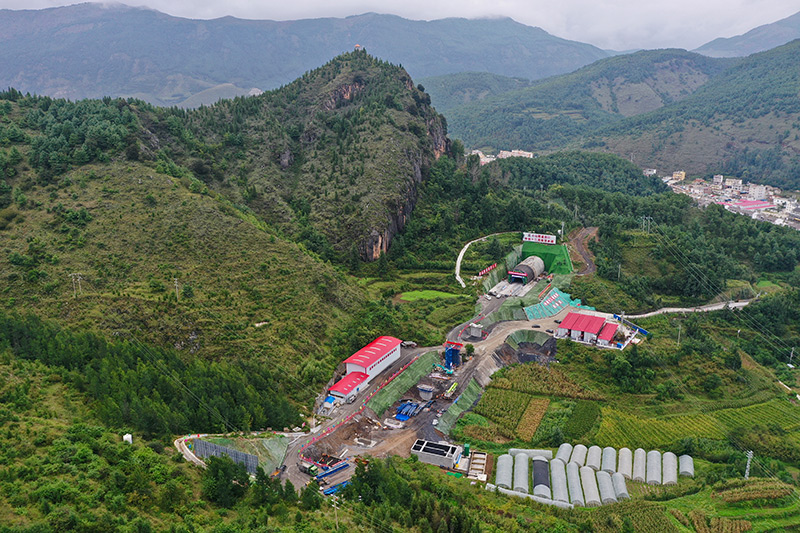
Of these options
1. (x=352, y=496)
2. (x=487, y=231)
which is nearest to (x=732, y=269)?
(x=487, y=231)

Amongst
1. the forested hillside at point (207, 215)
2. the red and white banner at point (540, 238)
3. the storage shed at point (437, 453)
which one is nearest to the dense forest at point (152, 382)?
the forested hillside at point (207, 215)

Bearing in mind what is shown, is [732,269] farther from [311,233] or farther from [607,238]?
[311,233]

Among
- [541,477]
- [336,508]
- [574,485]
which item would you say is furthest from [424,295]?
[336,508]

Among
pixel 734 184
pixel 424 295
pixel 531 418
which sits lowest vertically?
pixel 531 418

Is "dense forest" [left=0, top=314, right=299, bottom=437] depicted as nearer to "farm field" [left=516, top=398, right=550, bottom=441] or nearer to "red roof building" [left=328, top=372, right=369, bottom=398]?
"red roof building" [left=328, top=372, right=369, bottom=398]

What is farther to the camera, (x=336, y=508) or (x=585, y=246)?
(x=585, y=246)

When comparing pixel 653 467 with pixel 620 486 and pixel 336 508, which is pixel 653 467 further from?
pixel 336 508

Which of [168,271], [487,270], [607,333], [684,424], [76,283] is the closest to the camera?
[684,424]
